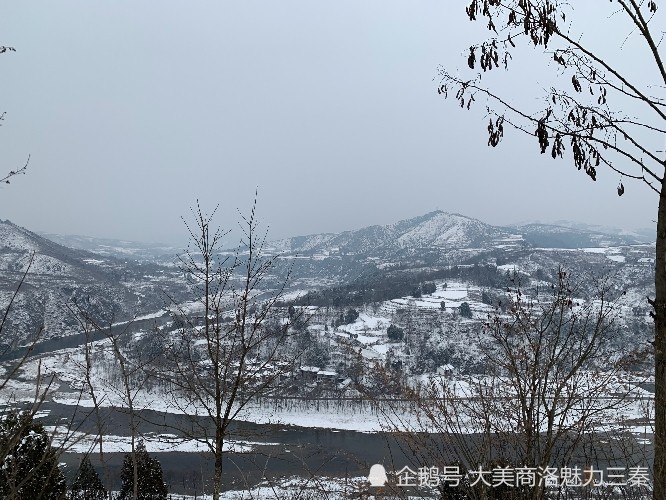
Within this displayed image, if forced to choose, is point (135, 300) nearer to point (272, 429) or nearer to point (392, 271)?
point (392, 271)

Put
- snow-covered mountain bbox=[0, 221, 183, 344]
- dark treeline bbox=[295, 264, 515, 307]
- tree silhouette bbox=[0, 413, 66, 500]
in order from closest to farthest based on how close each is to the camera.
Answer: tree silhouette bbox=[0, 413, 66, 500], snow-covered mountain bbox=[0, 221, 183, 344], dark treeline bbox=[295, 264, 515, 307]

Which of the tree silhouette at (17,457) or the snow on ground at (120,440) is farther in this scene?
the snow on ground at (120,440)

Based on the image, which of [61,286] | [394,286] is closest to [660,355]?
[394,286]

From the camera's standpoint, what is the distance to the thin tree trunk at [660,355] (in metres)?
2.57

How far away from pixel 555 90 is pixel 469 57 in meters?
0.59

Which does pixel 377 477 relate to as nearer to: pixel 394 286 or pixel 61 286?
pixel 394 286

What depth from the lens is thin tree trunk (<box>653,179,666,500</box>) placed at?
257 cm

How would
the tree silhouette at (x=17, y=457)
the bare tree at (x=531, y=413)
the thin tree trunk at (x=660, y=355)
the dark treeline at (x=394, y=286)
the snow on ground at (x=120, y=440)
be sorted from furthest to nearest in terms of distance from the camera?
the dark treeline at (x=394, y=286), the bare tree at (x=531, y=413), the thin tree trunk at (x=660, y=355), the snow on ground at (x=120, y=440), the tree silhouette at (x=17, y=457)

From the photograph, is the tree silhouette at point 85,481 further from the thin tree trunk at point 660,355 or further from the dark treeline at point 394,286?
the dark treeline at point 394,286

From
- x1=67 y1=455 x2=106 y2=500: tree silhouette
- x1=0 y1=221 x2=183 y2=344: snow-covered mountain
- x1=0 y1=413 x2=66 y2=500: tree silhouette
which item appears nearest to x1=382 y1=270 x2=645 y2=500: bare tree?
x1=67 y1=455 x2=106 y2=500: tree silhouette

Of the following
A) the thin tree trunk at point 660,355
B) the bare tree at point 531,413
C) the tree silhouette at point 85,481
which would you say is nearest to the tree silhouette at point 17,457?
the tree silhouette at point 85,481

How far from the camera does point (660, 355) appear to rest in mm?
2590

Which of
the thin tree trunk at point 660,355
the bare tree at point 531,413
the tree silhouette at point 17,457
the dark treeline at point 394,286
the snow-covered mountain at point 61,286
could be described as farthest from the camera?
the dark treeline at point 394,286

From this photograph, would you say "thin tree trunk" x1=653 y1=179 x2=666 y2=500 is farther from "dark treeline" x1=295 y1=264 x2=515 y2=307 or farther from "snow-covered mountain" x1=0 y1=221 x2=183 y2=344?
"dark treeline" x1=295 y1=264 x2=515 y2=307
